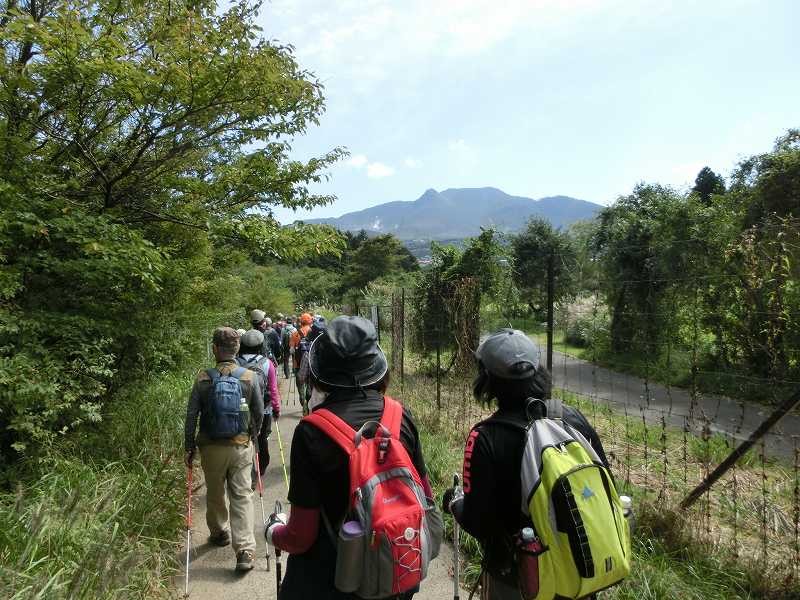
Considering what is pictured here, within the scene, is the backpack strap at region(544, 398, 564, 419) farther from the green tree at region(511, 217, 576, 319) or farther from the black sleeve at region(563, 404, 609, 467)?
the green tree at region(511, 217, 576, 319)

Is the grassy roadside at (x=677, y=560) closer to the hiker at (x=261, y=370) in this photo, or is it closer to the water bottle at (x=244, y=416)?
the hiker at (x=261, y=370)

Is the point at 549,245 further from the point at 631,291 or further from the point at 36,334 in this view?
the point at 36,334

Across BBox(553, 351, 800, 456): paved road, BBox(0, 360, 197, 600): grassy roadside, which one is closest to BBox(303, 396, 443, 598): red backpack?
BBox(0, 360, 197, 600): grassy roadside

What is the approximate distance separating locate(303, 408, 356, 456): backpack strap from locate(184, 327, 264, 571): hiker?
206 cm

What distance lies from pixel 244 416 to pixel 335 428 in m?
2.22

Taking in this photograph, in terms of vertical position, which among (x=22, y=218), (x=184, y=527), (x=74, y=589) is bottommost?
(x=184, y=527)

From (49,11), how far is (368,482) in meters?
5.78

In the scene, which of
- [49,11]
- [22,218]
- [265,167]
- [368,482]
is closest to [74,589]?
[368,482]

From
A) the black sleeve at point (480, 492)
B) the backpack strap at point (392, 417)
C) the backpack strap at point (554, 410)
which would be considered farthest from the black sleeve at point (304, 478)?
the backpack strap at point (554, 410)

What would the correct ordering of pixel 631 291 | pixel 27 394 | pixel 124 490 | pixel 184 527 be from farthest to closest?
1. pixel 631 291
2. pixel 184 527
3. pixel 124 490
4. pixel 27 394

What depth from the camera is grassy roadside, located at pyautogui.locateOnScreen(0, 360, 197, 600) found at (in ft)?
8.22

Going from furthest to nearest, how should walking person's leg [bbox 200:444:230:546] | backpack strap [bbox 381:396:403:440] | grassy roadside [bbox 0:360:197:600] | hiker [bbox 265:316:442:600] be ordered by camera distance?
walking person's leg [bbox 200:444:230:546]
grassy roadside [bbox 0:360:197:600]
backpack strap [bbox 381:396:403:440]
hiker [bbox 265:316:442:600]

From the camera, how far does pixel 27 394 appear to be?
3631mm

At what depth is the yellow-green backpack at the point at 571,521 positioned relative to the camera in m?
1.67
